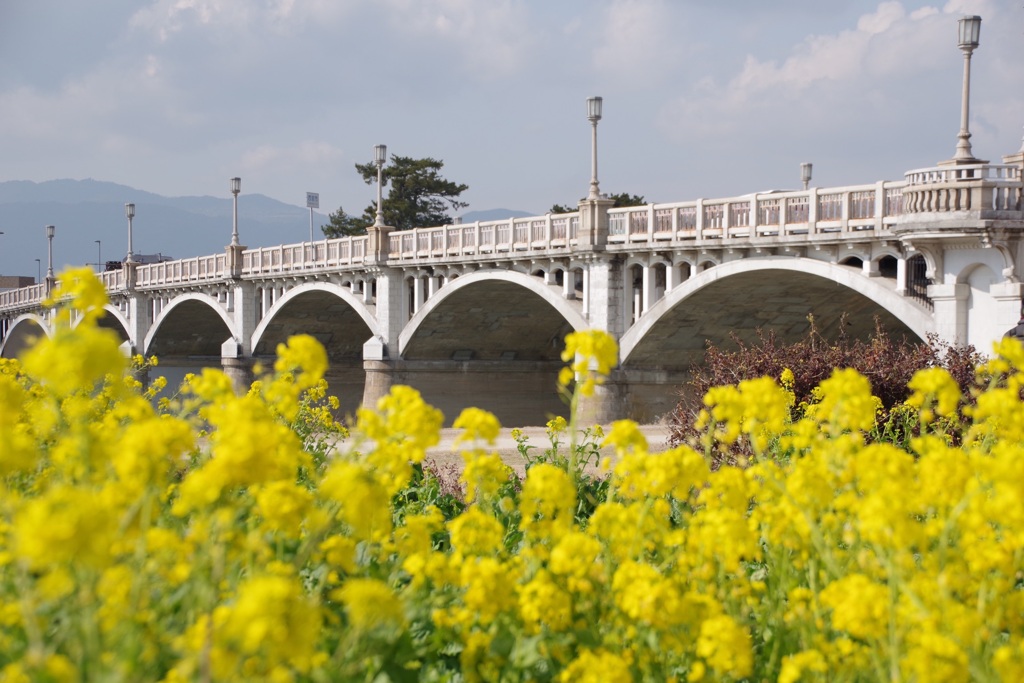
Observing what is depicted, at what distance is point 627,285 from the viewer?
26.7 metres

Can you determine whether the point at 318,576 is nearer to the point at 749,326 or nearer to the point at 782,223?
the point at 782,223

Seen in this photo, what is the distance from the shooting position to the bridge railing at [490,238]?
92.6 ft

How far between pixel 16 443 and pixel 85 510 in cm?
81

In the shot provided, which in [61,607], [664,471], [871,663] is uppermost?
[664,471]

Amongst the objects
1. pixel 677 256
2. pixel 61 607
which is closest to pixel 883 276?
pixel 677 256

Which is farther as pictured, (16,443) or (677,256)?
(677,256)

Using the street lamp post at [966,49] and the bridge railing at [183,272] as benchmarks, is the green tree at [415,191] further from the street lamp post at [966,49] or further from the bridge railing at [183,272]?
the street lamp post at [966,49]

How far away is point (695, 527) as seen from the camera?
381cm

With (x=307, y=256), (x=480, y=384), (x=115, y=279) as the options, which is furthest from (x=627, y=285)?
(x=115, y=279)

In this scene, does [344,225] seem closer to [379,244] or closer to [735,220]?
[379,244]

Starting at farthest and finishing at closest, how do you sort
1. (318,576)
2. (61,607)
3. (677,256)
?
1. (677,256)
2. (318,576)
3. (61,607)

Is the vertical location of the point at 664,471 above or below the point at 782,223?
below

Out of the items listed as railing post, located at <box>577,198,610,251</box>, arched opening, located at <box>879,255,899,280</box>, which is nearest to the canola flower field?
arched opening, located at <box>879,255,899,280</box>

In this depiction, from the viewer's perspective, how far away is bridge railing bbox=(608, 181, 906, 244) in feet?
63.7
